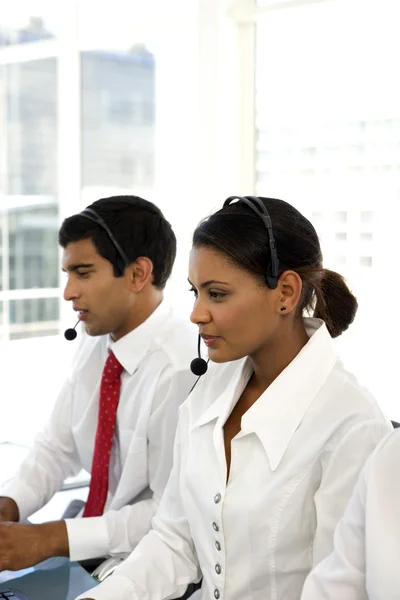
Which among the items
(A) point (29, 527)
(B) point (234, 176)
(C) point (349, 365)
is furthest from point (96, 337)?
(B) point (234, 176)

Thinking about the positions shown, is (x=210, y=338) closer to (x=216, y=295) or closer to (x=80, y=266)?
(x=216, y=295)

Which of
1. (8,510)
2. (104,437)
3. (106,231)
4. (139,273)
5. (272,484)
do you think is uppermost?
(106,231)

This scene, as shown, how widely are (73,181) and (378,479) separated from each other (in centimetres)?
349

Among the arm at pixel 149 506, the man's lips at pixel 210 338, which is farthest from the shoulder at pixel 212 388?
the arm at pixel 149 506

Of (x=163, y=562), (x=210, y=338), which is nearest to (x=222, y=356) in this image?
(x=210, y=338)

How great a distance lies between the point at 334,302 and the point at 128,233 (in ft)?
2.13

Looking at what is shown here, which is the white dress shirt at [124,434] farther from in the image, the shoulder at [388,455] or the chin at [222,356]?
the shoulder at [388,455]

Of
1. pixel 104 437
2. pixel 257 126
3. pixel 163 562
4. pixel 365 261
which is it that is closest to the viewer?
pixel 163 562

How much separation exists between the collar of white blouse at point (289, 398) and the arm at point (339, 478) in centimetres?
9

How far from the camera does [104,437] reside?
5.97 ft

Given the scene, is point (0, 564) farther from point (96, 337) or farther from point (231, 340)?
point (96, 337)

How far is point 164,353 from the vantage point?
1.85m

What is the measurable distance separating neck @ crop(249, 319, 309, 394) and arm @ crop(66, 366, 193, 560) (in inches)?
15.0

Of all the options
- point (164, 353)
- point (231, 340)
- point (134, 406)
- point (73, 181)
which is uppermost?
point (73, 181)
